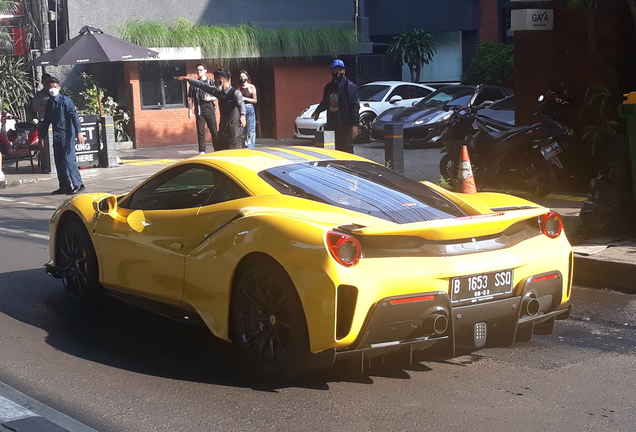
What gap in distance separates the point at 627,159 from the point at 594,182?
393 millimetres

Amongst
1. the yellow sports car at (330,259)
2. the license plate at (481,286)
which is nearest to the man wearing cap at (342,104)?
the yellow sports car at (330,259)

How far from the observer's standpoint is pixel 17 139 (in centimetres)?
1819

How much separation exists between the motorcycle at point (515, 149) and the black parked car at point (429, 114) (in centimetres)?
726

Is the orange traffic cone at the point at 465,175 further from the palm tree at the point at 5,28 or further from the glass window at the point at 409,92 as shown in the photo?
the palm tree at the point at 5,28

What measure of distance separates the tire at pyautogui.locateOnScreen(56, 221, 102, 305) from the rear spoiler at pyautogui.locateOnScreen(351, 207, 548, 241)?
2843 millimetres

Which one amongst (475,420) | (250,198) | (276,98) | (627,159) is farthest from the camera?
(276,98)

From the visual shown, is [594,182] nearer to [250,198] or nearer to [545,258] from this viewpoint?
[545,258]

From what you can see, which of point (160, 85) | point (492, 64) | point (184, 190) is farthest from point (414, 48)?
point (184, 190)

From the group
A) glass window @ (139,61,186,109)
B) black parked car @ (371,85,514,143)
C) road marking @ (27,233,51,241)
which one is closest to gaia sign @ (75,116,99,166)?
glass window @ (139,61,186,109)

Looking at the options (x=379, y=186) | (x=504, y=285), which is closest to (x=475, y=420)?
(x=504, y=285)

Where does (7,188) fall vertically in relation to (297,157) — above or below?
below

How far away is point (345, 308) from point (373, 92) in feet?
64.9

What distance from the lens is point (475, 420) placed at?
4578 millimetres

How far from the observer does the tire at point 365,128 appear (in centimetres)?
2277
